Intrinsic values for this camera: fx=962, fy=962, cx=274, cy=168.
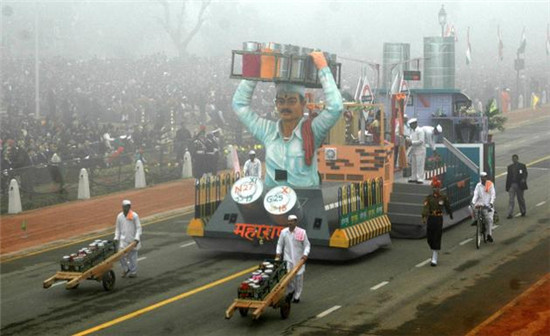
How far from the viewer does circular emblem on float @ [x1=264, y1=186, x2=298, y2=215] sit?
66.9ft

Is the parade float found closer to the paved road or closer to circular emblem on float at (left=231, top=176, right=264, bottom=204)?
circular emblem on float at (left=231, top=176, right=264, bottom=204)

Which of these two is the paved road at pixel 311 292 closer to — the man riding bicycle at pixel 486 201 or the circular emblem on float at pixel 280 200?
the man riding bicycle at pixel 486 201

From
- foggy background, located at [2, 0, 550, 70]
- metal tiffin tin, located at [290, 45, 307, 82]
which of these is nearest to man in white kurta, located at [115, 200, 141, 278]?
metal tiffin tin, located at [290, 45, 307, 82]

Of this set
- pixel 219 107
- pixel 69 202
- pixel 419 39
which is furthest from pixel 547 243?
pixel 419 39

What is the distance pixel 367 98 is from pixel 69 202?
1086cm

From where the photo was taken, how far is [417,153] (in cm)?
2525

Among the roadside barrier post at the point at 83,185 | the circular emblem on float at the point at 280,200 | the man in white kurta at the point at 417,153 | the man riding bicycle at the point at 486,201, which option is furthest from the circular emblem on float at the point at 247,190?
the roadside barrier post at the point at 83,185

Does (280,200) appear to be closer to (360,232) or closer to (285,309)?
(360,232)

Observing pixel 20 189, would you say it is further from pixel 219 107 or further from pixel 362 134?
pixel 219 107

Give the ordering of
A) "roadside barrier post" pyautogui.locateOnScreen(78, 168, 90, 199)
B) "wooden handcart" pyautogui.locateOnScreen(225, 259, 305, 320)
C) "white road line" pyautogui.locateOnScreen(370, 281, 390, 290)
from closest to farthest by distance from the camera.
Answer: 1. "wooden handcart" pyautogui.locateOnScreen(225, 259, 305, 320)
2. "white road line" pyautogui.locateOnScreen(370, 281, 390, 290)
3. "roadside barrier post" pyautogui.locateOnScreen(78, 168, 90, 199)

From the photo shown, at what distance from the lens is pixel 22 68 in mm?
67438

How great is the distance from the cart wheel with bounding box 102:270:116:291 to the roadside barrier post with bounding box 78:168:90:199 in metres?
14.4

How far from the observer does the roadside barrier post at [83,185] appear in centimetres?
3266

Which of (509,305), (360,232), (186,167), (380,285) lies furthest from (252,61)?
(186,167)
